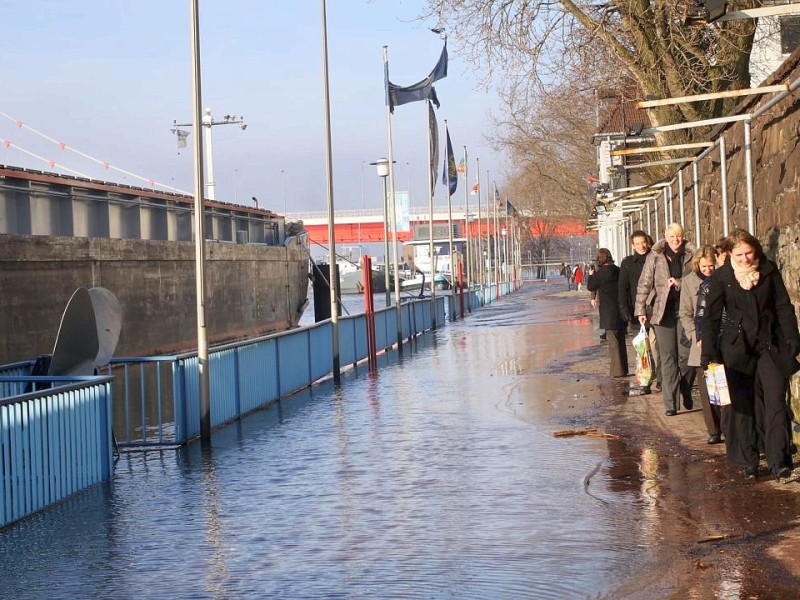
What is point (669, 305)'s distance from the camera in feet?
45.4

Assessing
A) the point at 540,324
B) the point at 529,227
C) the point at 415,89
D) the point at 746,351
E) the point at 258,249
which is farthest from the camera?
the point at 529,227

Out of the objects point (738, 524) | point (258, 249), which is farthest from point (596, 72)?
point (258, 249)

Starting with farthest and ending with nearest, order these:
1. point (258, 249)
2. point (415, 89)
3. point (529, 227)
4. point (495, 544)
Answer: point (529, 227) → point (258, 249) → point (415, 89) → point (495, 544)

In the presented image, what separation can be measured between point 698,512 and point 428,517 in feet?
5.89

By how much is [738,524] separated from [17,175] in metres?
27.2

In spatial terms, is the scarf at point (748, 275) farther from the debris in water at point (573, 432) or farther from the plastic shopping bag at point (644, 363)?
the plastic shopping bag at point (644, 363)

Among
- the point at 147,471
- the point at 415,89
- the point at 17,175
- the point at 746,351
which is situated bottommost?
the point at 147,471

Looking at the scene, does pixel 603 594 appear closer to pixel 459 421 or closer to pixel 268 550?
pixel 268 550

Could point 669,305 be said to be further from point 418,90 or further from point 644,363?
point 418,90

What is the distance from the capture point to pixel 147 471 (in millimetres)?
11570

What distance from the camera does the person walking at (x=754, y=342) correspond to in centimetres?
911

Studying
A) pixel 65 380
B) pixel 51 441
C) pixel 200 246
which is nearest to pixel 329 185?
pixel 200 246

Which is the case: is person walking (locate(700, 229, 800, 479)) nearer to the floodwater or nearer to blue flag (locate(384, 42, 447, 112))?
the floodwater

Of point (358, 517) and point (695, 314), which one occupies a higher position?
point (695, 314)
